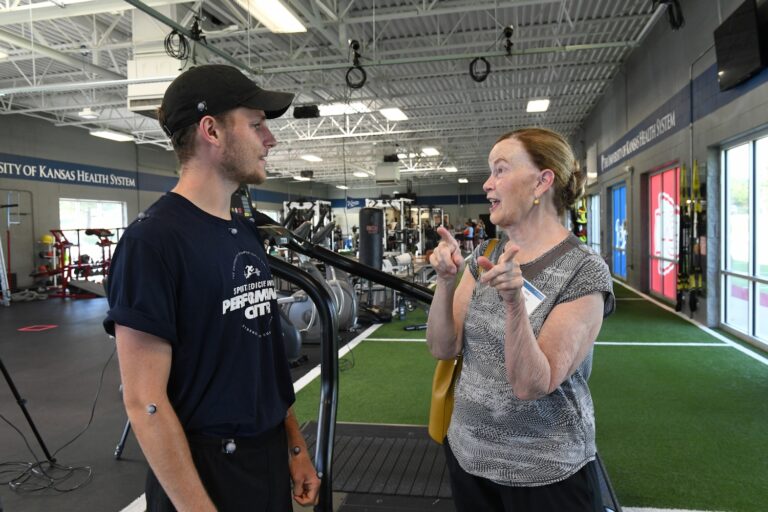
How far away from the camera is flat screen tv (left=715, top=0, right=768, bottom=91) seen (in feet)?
16.2

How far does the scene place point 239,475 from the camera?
1.10 meters

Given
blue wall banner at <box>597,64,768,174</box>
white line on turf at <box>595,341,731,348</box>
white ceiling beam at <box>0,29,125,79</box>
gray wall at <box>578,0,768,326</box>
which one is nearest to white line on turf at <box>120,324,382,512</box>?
white line on turf at <box>595,341,731,348</box>

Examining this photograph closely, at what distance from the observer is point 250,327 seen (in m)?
1.14

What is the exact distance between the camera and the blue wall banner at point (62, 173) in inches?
518

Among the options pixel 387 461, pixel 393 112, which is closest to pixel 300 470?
pixel 387 461

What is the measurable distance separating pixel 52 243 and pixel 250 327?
15062 mm

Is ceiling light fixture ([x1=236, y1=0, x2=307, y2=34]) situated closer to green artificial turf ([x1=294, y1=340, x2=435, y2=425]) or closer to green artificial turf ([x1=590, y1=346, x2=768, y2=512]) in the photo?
green artificial turf ([x1=294, y1=340, x2=435, y2=425])

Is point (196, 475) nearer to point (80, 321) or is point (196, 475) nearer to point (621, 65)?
point (80, 321)

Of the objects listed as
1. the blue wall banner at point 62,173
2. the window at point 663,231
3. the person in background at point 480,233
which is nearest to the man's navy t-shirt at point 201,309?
the window at point 663,231

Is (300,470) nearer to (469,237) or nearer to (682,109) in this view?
(682,109)

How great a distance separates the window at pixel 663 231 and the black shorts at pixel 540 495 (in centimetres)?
793

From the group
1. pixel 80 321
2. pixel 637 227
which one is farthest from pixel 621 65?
pixel 80 321

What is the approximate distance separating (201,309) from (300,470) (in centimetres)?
56

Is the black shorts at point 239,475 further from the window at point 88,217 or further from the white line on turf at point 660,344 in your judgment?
the window at point 88,217
